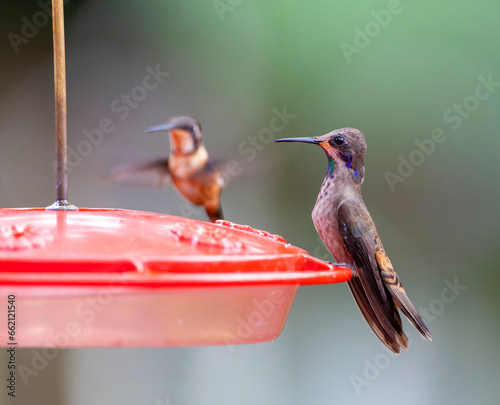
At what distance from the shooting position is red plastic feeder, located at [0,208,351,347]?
1146mm

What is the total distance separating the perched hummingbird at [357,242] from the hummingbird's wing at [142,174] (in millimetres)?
866

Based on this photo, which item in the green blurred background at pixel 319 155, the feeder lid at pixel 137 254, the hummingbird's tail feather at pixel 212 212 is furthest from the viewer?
the green blurred background at pixel 319 155

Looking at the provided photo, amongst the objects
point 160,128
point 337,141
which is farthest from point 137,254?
point 160,128

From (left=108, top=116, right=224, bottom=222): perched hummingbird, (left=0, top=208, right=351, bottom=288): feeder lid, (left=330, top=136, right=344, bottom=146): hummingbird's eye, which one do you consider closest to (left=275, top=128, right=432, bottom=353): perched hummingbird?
(left=330, top=136, right=344, bottom=146): hummingbird's eye

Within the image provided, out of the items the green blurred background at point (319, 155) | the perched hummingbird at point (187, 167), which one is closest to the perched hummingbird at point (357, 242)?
the perched hummingbird at point (187, 167)

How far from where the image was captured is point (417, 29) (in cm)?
436

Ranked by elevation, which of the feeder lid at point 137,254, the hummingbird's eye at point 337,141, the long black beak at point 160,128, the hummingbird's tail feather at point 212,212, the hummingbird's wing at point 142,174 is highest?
the long black beak at point 160,128

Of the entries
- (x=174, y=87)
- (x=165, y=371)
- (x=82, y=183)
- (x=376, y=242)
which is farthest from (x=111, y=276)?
(x=174, y=87)

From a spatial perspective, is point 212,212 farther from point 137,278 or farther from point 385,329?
point 137,278

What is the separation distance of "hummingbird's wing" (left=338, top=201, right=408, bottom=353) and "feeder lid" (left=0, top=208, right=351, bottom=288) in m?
0.81

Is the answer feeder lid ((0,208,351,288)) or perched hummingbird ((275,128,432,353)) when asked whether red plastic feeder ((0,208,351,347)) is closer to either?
feeder lid ((0,208,351,288))

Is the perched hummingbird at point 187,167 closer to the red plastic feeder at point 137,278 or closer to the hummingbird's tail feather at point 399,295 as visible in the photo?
the hummingbird's tail feather at point 399,295

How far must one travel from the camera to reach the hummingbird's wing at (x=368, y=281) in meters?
2.22

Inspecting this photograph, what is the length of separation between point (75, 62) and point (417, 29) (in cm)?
251
